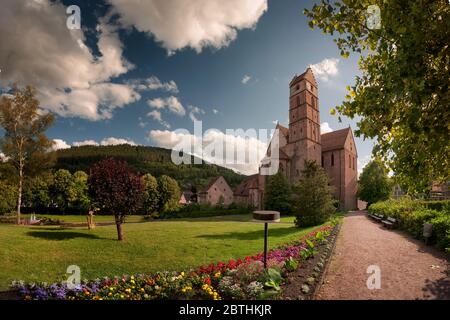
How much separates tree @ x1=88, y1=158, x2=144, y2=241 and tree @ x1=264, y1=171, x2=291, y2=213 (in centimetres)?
2807

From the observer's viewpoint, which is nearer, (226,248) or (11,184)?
(226,248)

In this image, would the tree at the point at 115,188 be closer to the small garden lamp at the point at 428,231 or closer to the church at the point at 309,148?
the small garden lamp at the point at 428,231

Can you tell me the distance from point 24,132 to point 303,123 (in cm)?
4155

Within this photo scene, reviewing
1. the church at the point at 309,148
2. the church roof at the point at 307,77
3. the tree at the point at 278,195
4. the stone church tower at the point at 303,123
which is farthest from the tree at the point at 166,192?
the church roof at the point at 307,77

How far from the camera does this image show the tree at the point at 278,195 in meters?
39.4

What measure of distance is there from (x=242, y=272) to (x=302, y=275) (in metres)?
1.65

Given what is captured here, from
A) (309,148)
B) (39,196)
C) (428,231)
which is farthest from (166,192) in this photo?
(428,231)

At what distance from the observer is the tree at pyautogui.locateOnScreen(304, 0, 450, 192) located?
4.49 meters

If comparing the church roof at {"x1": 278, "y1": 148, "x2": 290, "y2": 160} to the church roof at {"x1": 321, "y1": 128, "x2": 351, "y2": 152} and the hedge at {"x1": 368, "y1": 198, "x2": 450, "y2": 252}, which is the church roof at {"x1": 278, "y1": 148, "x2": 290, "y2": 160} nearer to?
the church roof at {"x1": 321, "y1": 128, "x2": 351, "y2": 152}

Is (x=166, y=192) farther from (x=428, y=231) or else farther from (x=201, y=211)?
(x=428, y=231)
